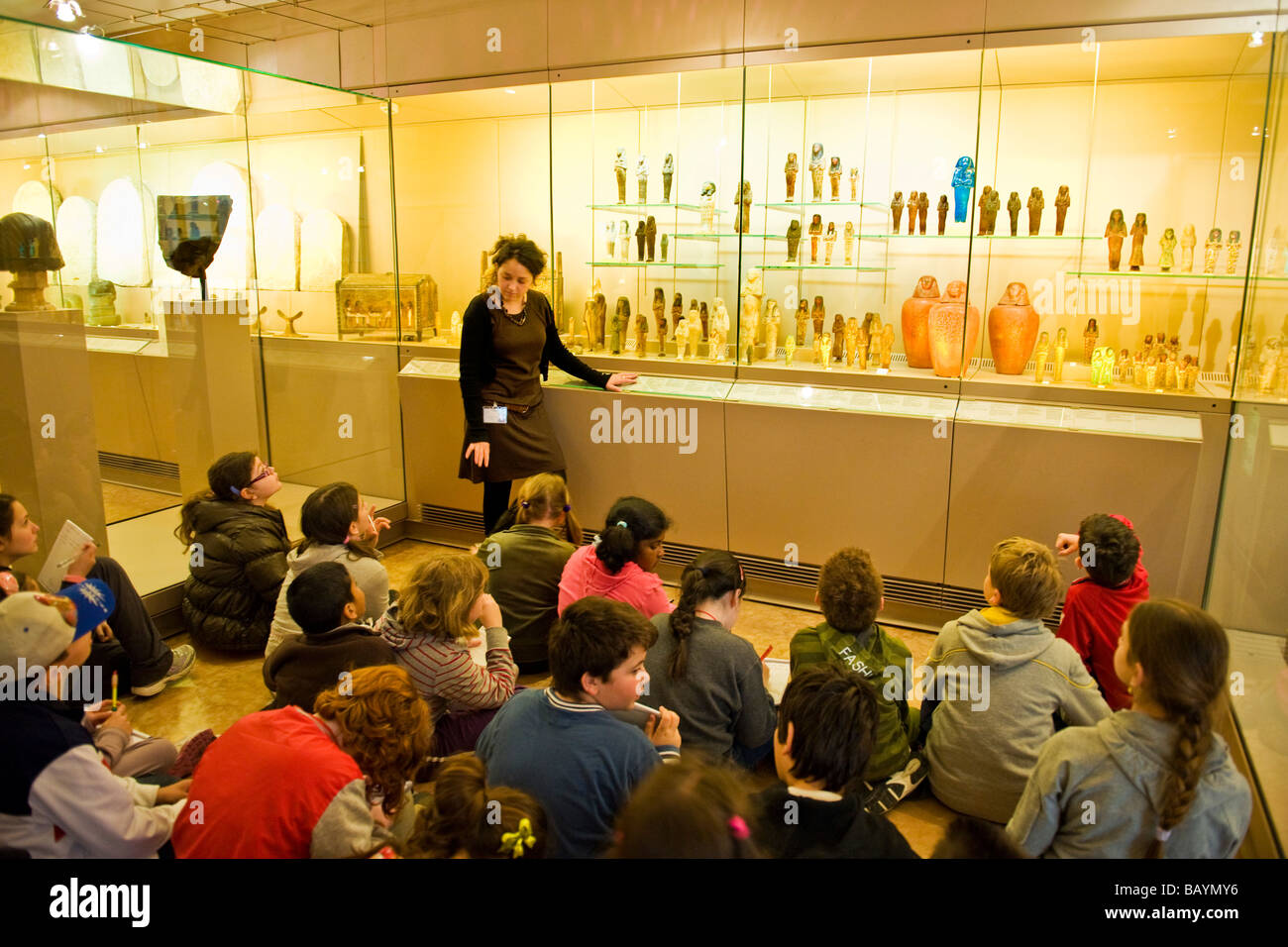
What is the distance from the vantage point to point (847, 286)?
5027 millimetres

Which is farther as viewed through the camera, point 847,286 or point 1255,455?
point 847,286

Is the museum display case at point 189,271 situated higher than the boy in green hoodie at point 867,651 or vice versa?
the museum display case at point 189,271

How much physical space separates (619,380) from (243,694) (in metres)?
2.34

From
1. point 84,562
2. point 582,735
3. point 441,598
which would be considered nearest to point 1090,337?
point 441,598

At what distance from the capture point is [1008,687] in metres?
2.73

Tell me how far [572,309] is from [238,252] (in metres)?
1.94

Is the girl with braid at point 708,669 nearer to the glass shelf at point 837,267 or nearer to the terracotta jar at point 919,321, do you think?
the terracotta jar at point 919,321

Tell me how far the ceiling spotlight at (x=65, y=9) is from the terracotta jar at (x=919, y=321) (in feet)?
19.6

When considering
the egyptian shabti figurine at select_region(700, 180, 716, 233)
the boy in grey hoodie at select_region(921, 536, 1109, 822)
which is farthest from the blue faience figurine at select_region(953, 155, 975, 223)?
the boy in grey hoodie at select_region(921, 536, 1109, 822)

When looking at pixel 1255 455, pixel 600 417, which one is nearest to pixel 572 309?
pixel 600 417

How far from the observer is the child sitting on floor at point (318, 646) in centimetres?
273

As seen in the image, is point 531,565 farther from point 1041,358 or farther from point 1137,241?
point 1137,241

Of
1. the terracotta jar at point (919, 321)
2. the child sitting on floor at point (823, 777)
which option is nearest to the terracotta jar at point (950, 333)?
the terracotta jar at point (919, 321)

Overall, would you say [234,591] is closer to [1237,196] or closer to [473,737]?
[473,737]
